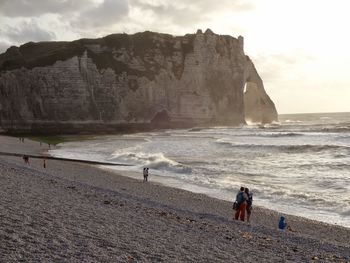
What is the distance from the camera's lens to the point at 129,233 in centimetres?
1015

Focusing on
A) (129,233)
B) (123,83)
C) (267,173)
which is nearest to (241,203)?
(129,233)

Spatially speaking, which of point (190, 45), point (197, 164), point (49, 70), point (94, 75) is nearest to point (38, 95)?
point (49, 70)

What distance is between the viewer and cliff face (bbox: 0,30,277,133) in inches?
3246

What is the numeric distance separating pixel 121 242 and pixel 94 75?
81.3 metres

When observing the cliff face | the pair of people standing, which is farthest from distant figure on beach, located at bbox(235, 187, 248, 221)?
the cliff face

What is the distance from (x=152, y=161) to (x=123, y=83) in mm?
55904

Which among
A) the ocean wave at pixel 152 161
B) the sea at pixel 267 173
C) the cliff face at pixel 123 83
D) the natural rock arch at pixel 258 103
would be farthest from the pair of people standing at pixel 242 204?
the natural rock arch at pixel 258 103

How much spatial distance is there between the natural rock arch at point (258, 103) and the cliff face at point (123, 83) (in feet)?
34.3

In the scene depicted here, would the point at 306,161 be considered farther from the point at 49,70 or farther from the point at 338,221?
the point at 49,70

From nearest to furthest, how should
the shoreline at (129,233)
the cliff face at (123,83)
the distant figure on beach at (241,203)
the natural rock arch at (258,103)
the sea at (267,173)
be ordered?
the shoreline at (129,233) → the distant figure on beach at (241,203) → the sea at (267,173) → the cliff face at (123,83) → the natural rock arch at (258,103)

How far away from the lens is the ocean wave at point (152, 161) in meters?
33.0

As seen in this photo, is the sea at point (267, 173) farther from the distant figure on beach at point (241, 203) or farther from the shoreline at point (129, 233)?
the shoreline at point (129, 233)

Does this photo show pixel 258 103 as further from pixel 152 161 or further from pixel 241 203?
pixel 241 203

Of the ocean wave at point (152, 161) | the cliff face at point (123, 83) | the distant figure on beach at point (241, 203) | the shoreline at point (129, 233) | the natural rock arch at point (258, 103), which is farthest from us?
the natural rock arch at point (258, 103)
